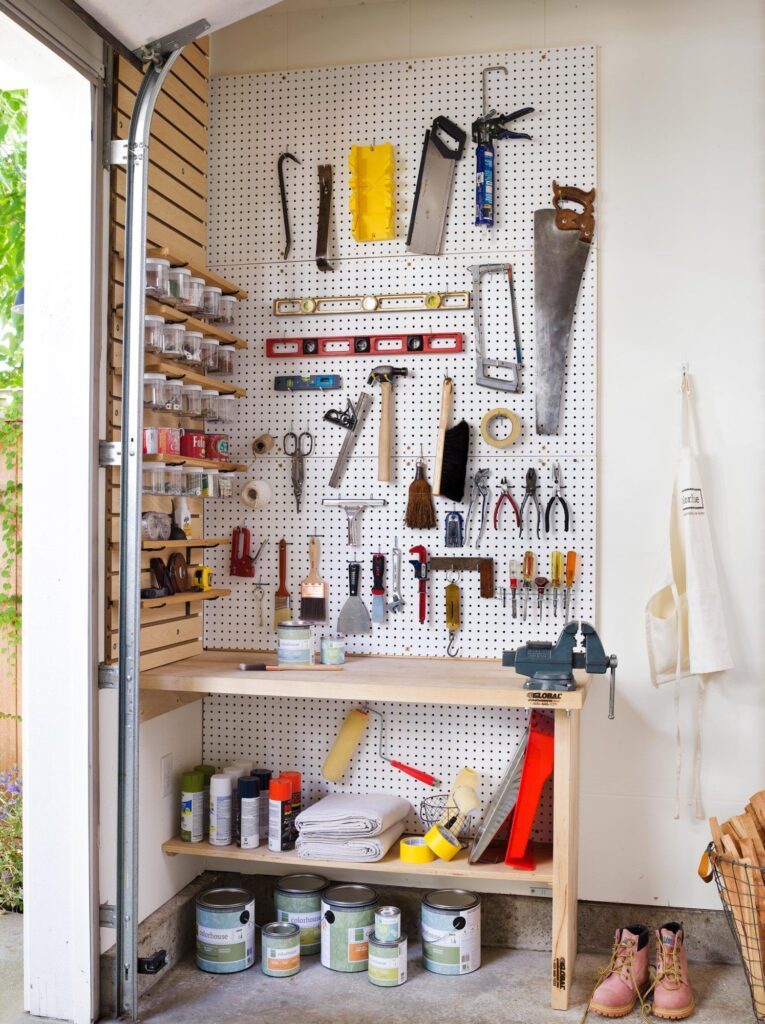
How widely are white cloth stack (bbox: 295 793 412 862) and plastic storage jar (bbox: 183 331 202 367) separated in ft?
4.57

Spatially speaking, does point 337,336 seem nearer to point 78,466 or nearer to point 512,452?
point 512,452

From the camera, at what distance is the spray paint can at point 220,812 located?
2947mm

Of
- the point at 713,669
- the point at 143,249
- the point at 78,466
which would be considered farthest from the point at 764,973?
the point at 143,249

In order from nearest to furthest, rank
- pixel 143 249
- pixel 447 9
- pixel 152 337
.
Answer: pixel 143 249 → pixel 152 337 → pixel 447 9

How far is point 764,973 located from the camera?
249 centimetres

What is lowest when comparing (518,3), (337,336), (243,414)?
(243,414)

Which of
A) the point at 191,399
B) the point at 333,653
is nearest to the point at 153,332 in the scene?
the point at 191,399

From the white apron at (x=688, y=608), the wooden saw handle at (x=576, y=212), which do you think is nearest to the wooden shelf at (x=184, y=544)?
the white apron at (x=688, y=608)

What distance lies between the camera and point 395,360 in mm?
3164

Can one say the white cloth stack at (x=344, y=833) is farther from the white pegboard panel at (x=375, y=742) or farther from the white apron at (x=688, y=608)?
the white apron at (x=688, y=608)

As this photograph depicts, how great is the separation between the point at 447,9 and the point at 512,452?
1457 millimetres

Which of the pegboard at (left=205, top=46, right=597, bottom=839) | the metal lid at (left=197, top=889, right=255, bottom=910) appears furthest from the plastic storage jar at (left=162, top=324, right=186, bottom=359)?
the metal lid at (left=197, top=889, right=255, bottom=910)

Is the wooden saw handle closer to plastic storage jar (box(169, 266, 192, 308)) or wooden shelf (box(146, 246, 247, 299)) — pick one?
wooden shelf (box(146, 246, 247, 299))

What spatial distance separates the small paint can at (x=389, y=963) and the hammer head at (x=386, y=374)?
1685mm
